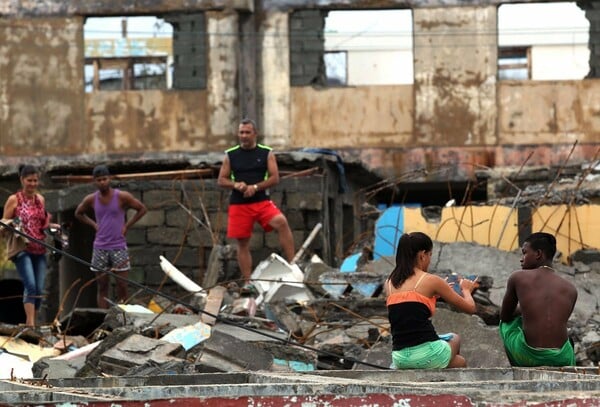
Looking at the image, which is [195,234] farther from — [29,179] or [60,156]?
[60,156]

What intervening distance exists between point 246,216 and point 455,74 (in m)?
15.8

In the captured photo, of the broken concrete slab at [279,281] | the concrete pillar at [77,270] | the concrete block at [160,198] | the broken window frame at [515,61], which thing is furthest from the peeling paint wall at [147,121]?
the broken concrete slab at [279,281]

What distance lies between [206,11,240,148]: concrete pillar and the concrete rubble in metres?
14.0

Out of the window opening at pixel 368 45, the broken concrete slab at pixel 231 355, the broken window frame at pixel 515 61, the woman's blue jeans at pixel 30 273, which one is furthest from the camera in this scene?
the broken window frame at pixel 515 61

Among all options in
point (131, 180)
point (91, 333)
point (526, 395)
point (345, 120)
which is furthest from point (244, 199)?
point (345, 120)

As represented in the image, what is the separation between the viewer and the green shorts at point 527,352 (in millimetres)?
8203

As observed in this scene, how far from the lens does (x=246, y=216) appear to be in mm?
13227

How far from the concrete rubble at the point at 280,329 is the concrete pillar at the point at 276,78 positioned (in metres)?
14.0

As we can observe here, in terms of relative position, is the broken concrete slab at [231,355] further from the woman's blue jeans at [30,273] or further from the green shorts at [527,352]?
the woman's blue jeans at [30,273]

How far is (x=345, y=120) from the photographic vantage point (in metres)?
28.4

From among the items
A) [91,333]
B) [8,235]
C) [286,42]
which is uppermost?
[286,42]

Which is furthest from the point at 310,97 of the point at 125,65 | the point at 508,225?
the point at 508,225

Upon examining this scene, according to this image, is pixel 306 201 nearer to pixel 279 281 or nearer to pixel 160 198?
pixel 160 198

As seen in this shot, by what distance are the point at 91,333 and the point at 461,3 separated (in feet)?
56.6
